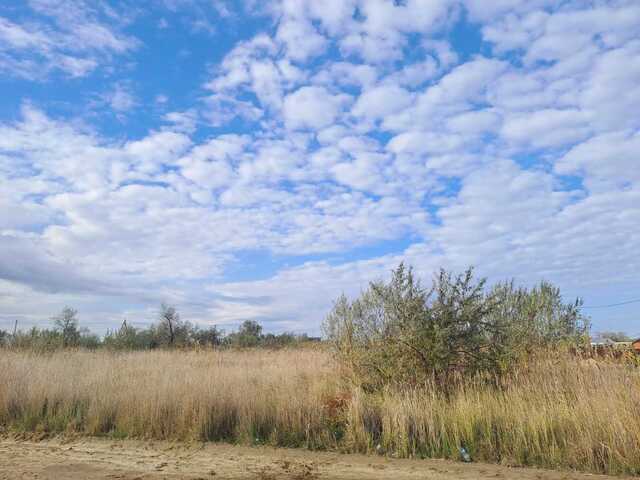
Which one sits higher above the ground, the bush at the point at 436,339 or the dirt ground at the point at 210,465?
the bush at the point at 436,339

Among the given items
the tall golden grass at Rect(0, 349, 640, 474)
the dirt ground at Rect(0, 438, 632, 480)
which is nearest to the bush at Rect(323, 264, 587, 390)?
the tall golden grass at Rect(0, 349, 640, 474)

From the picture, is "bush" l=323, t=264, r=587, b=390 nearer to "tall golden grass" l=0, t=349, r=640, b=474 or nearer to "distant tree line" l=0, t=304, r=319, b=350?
"tall golden grass" l=0, t=349, r=640, b=474

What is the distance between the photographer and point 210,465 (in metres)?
7.67

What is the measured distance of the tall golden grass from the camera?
7.73 metres

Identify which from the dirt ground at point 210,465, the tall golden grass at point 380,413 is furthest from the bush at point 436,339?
the dirt ground at point 210,465

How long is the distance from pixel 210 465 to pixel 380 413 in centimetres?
329

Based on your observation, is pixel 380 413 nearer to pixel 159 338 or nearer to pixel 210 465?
pixel 210 465

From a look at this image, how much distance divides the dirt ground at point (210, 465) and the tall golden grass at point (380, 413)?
1.48ft

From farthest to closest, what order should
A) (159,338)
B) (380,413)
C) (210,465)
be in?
(159,338) < (380,413) < (210,465)

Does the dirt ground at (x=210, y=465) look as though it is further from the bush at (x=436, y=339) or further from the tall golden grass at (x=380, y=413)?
the bush at (x=436, y=339)

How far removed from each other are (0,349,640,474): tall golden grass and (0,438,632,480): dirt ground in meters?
0.45

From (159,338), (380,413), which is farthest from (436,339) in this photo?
(159,338)

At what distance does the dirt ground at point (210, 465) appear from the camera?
7.12m

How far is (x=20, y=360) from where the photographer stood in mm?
15172
